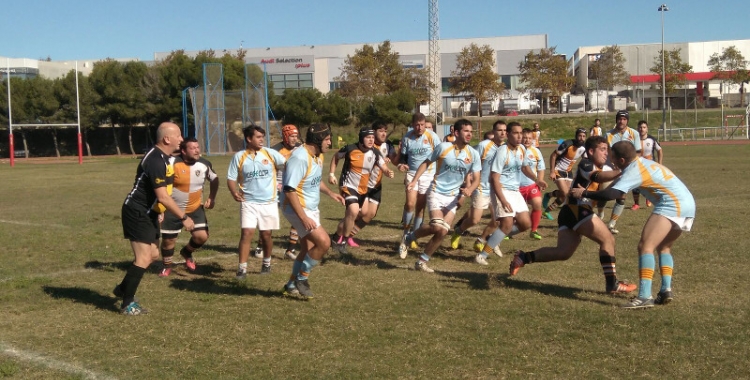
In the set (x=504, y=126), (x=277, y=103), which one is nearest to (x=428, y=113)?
(x=277, y=103)

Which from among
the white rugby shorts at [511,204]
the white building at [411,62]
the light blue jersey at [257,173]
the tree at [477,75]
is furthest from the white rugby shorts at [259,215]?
the white building at [411,62]

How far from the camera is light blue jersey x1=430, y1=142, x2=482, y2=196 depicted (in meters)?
9.86

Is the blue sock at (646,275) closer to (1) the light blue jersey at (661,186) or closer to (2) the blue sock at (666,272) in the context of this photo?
(2) the blue sock at (666,272)

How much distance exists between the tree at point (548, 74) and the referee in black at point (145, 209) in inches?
2439

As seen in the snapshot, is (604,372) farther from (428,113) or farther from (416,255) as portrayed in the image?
(428,113)

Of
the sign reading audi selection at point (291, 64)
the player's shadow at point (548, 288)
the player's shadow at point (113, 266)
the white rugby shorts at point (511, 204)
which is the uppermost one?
the sign reading audi selection at point (291, 64)

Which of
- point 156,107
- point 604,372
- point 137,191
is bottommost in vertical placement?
point 604,372

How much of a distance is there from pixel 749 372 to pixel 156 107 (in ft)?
184

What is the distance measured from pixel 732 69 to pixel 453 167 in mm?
71005

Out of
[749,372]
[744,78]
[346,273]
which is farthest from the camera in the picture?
[744,78]

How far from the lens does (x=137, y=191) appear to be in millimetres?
7457

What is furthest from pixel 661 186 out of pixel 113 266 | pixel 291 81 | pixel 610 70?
pixel 291 81

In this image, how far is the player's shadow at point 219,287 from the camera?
332 inches

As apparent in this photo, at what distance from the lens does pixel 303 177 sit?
7.94 metres
